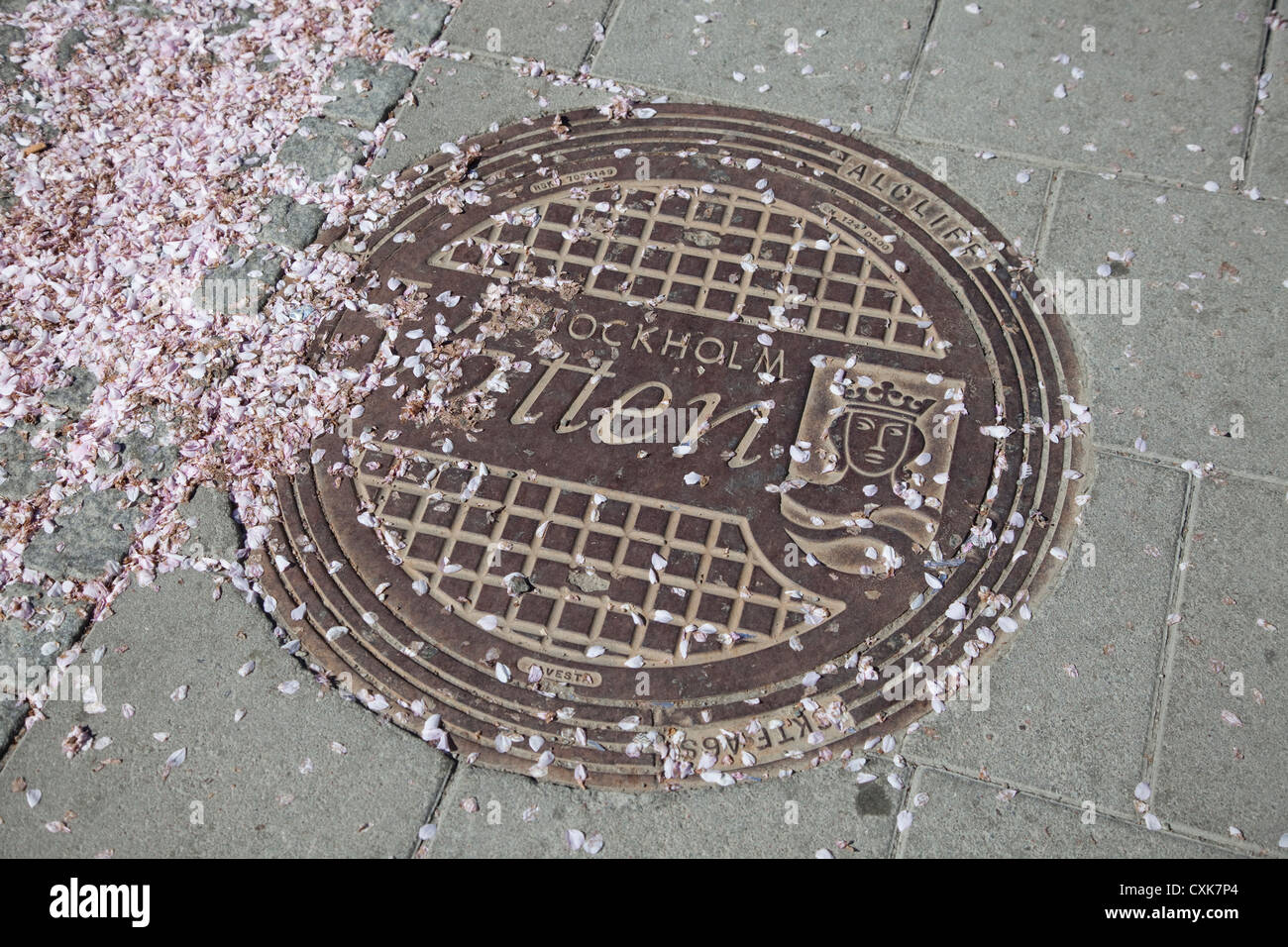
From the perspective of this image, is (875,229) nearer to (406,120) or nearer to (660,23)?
(660,23)

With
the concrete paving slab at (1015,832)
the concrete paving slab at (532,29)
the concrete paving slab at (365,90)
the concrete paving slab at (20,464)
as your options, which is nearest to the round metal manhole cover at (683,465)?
the concrete paving slab at (1015,832)

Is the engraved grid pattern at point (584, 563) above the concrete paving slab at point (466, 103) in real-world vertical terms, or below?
below

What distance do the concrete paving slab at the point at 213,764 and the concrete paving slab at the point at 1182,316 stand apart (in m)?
2.41

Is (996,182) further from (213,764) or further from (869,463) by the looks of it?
(213,764)

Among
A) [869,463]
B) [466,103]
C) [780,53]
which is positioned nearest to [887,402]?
[869,463]

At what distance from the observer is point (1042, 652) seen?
2.99m

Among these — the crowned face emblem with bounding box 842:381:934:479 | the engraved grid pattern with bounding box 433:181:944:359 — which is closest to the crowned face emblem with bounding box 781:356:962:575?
the crowned face emblem with bounding box 842:381:934:479

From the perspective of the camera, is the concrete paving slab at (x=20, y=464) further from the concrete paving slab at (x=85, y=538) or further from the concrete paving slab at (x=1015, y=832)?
the concrete paving slab at (x=1015, y=832)

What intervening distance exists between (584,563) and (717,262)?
1224 mm

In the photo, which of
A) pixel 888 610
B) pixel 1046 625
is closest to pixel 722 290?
pixel 888 610

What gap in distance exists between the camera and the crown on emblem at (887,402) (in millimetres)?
3355
